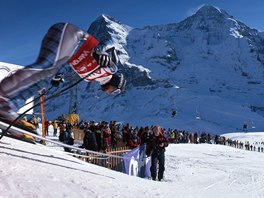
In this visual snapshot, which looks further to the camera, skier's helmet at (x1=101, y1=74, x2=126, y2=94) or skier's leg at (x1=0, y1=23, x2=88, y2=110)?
skier's helmet at (x1=101, y1=74, x2=126, y2=94)

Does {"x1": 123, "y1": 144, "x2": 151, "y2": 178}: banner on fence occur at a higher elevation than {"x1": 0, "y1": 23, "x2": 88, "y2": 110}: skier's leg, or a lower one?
lower

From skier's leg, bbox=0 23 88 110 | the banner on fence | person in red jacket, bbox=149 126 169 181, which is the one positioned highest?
skier's leg, bbox=0 23 88 110

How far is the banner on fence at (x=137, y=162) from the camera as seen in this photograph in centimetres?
1130

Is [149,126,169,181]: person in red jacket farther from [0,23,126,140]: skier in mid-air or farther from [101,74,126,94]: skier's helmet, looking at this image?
[0,23,126,140]: skier in mid-air

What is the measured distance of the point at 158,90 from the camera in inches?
6334

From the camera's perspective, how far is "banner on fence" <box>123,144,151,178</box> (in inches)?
445

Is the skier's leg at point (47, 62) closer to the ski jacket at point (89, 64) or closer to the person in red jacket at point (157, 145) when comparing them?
the ski jacket at point (89, 64)

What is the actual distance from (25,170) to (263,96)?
18570 centimetres

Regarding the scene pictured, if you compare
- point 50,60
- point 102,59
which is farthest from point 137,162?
point 50,60

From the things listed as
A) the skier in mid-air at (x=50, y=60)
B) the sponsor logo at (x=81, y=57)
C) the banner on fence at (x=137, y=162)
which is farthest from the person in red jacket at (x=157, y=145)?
the skier in mid-air at (x=50, y=60)

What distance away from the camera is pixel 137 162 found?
1188cm

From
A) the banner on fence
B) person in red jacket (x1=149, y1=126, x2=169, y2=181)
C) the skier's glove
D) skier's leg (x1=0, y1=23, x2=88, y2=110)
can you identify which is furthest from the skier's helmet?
the banner on fence

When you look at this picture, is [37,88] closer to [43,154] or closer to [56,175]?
[56,175]

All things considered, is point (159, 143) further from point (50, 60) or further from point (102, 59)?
point (50, 60)
